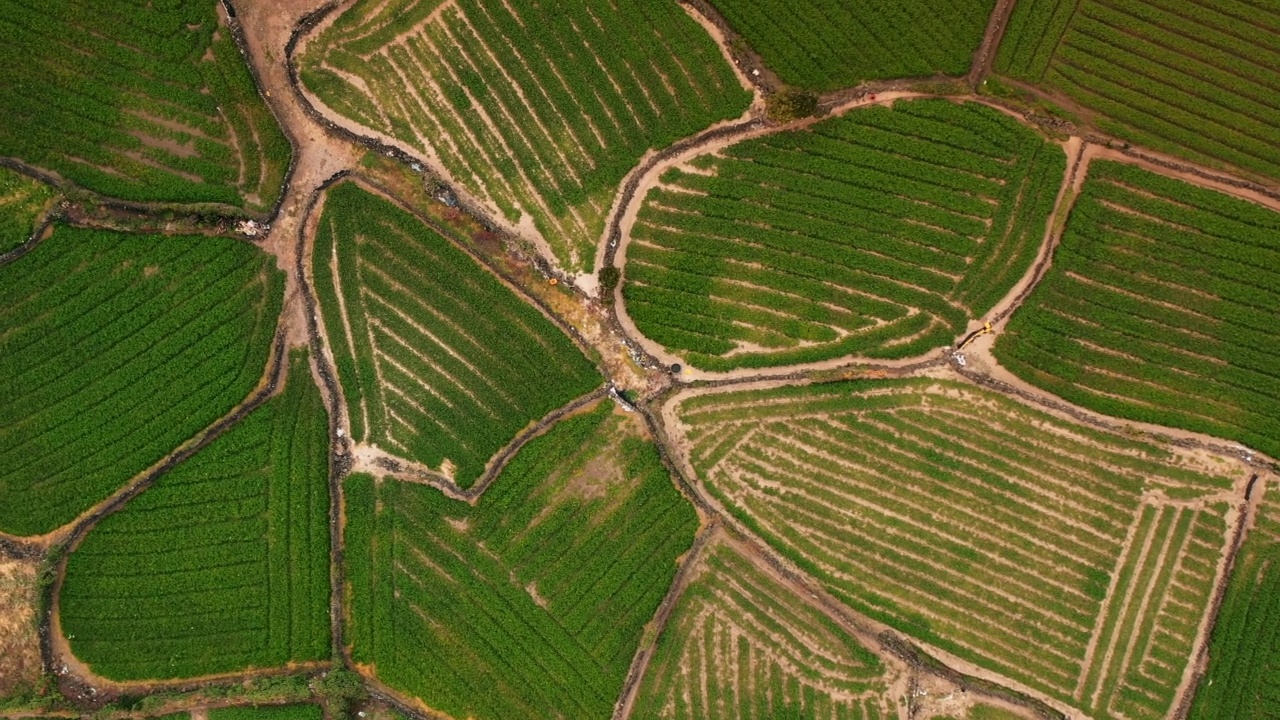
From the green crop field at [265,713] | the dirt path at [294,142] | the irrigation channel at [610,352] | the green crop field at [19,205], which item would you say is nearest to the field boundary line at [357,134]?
the irrigation channel at [610,352]

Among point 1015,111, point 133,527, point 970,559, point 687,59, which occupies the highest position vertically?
point 1015,111

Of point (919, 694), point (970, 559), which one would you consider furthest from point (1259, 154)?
point (919, 694)

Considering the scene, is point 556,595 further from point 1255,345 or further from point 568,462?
point 1255,345

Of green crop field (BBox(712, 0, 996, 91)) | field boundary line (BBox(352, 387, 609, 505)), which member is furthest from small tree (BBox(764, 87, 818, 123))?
field boundary line (BBox(352, 387, 609, 505))

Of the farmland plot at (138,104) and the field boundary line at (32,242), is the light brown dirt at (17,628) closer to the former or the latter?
the field boundary line at (32,242)

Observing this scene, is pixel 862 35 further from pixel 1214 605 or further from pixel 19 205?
pixel 19 205

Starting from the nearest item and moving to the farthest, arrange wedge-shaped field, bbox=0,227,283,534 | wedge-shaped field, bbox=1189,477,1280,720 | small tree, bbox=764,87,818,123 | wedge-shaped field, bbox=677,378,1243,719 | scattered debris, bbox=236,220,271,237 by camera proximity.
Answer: small tree, bbox=764,87,818,123, wedge-shaped field, bbox=1189,477,1280,720, wedge-shaped field, bbox=677,378,1243,719, wedge-shaped field, bbox=0,227,283,534, scattered debris, bbox=236,220,271,237

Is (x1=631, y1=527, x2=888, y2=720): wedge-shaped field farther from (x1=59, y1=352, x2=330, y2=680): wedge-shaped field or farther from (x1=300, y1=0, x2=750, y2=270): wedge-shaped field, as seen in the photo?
(x1=300, y1=0, x2=750, y2=270): wedge-shaped field
